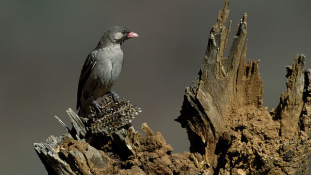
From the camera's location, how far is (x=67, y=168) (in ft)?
12.5

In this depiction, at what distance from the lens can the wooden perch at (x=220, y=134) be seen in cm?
396

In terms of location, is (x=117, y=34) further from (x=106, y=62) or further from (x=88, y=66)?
(x=88, y=66)

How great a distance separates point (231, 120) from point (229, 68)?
0.64 meters

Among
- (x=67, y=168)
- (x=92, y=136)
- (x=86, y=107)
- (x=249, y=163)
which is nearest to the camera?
(x=67, y=168)

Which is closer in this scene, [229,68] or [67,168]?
[67,168]

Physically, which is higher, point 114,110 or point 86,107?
point 86,107

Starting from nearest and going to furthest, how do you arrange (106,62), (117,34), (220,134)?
(220,134) → (106,62) → (117,34)

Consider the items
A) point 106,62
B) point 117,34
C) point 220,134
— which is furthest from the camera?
point 117,34

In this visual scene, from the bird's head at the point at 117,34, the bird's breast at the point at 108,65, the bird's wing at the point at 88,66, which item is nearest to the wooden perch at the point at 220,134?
the bird's breast at the point at 108,65

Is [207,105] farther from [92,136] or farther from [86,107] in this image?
[86,107]

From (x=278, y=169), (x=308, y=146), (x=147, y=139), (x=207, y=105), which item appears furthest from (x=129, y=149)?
(x=308, y=146)

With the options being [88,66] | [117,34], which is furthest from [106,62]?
[117,34]

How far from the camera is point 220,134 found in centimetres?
433

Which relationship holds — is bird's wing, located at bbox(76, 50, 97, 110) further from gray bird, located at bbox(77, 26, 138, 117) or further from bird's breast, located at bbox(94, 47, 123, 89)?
bird's breast, located at bbox(94, 47, 123, 89)
